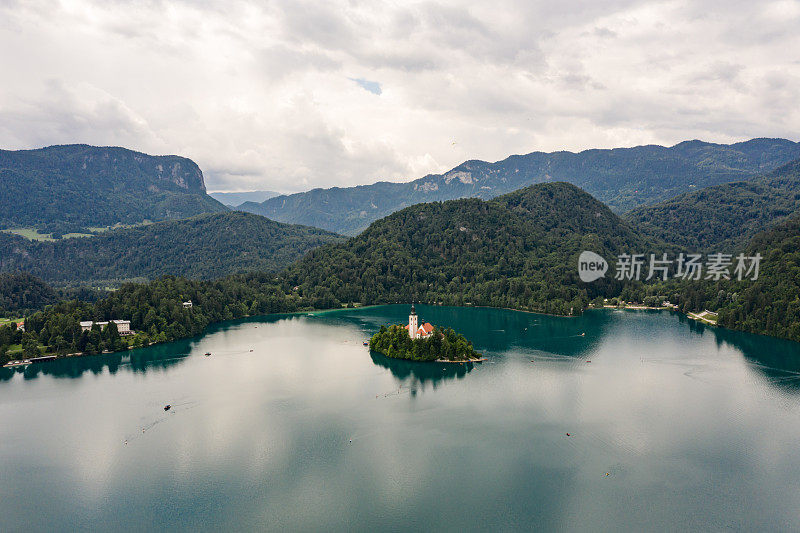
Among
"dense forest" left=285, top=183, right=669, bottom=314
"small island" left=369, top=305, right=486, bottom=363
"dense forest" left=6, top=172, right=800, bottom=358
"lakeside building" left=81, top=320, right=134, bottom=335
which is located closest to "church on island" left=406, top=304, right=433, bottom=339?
"small island" left=369, top=305, right=486, bottom=363

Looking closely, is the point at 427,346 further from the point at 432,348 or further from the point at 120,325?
the point at 120,325

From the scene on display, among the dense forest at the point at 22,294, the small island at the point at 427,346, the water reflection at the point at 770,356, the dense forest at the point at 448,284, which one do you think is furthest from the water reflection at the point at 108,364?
the water reflection at the point at 770,356

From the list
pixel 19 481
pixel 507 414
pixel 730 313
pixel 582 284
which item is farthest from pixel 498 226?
pixel 19 481

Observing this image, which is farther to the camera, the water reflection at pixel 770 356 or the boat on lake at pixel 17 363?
the boat on lake at pixel 17 363

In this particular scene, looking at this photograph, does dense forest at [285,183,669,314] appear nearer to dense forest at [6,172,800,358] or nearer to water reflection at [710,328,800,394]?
dense forest at [6,172,800,358]

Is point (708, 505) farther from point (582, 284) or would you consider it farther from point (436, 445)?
point (582, 284)

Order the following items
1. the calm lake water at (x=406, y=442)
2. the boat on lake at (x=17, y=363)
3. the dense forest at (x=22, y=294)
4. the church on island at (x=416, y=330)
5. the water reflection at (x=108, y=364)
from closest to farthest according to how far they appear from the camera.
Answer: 1. the calm lake water at (x=406, y=442)
2. the water reflection at (x=108, y=364)
3. the boat on lake at (x=17, y=363)
4. the church on island at (x=416, y=330)
5. the dense forest at (x=22, y=294)

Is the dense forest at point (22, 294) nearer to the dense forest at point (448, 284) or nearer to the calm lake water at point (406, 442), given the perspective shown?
the dense forest at point (448, 284)
